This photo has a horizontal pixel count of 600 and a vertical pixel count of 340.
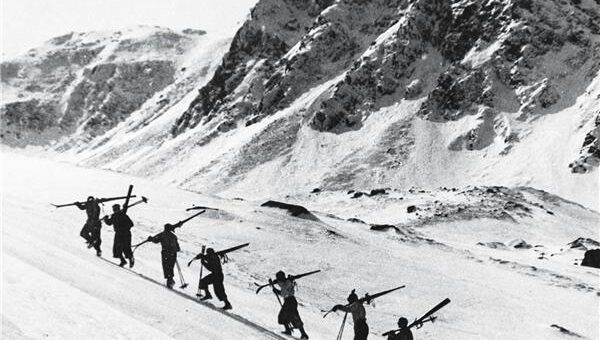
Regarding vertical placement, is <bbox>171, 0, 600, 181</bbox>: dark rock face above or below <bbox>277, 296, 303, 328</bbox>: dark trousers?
above

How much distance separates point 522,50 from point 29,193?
388 ft

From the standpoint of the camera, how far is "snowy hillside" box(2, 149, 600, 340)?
Answer: 12.8m

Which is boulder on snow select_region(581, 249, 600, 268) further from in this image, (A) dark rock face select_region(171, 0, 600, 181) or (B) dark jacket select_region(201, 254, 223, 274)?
(A) dark rock face select_region(171, 0, 600, 181)

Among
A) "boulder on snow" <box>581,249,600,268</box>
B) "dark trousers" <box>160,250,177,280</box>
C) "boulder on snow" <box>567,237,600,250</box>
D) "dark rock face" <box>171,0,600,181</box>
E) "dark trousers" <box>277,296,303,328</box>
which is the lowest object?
"boulder on snow" <box>567,237,600,250</box>

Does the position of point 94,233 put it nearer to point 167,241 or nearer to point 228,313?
point 167,241

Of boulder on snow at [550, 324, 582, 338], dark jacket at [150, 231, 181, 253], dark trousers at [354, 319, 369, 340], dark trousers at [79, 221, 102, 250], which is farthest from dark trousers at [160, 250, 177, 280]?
boulder on snow at [550, 324, 582, 338]

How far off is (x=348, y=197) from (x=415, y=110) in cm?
5679

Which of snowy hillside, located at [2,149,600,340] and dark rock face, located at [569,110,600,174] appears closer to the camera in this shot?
snowy hillside, located at [2,149,600,340]

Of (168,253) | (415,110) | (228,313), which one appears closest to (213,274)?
(228,313)

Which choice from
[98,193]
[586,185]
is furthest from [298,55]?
A: [98,193]

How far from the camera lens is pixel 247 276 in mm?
23953

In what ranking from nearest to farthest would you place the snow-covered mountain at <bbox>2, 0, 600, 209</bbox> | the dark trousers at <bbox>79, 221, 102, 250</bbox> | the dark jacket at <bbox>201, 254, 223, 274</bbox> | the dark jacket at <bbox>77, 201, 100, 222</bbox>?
the dark jacket at <bbox>201, 254, 223, 274</bbox> < the dark trousers at <bbox>79, 221, 102, 250</bbox> < the dark jacket at <bbox>77, 201, 100, 222</bbox> < the snow-covered mountain at <bbox>2, 0, 600, 209</bbox>

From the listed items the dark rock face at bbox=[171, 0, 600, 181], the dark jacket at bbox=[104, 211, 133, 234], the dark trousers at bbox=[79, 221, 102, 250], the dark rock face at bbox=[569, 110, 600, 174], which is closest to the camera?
the dark jacket at bbox=[104, 211, 133, 234]

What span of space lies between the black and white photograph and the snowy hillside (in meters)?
0.12
